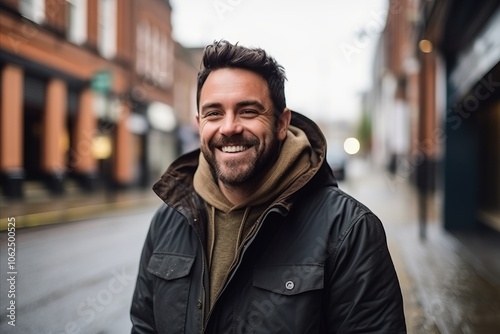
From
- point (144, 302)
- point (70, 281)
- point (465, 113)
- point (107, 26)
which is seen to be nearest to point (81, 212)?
point (107, 26)

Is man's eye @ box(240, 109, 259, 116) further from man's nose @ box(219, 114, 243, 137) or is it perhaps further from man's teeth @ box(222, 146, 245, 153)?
man's teeth @ box(222, 146, 245, 153)

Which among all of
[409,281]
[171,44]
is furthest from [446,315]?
[171,44]

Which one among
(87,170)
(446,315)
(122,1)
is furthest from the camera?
(87,170)

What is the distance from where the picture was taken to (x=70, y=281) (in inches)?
239

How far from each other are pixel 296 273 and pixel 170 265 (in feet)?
1.90

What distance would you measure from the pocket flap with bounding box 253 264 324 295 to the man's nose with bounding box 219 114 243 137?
0.55m

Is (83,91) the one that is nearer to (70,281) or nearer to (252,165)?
(70,281)

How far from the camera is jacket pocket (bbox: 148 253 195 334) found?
6.52 ft

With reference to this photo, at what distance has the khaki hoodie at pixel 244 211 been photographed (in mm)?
1948

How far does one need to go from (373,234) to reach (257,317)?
53 cm

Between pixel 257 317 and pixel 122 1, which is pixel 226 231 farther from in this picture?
pixel 122 1

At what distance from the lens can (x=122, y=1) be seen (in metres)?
→ 8.08

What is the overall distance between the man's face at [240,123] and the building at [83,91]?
4.66m

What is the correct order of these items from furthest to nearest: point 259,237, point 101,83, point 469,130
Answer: point 101,83 → point 469,130 → point 259,237
